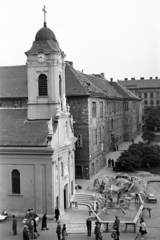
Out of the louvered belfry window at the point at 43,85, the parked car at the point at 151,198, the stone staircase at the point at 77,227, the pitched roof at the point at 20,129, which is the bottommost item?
the stone staircase at the point at 77,227

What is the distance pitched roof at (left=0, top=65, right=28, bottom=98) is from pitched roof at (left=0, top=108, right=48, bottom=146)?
14.0 metres

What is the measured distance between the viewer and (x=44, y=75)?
108ft

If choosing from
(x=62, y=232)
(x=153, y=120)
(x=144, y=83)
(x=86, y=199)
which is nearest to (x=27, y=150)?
(x=62, y=232)

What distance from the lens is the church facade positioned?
30.3 meters

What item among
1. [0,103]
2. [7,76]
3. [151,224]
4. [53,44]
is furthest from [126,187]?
[7,76]

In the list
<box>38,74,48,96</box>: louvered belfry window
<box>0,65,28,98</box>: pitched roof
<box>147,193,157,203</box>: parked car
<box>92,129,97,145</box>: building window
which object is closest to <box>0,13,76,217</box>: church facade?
<box>38,74,48,96</box>: louvered belfry window

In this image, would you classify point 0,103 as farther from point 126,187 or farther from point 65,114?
point 126,187

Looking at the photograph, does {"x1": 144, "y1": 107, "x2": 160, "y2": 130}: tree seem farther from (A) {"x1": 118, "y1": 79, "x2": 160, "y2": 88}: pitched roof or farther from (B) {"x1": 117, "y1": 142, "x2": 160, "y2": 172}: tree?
(B) {"x1": 117, "y1": 142, "x2": 160, "y2": 172}: tree

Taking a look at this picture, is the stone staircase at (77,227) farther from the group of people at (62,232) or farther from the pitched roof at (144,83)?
the pitched roof at (144,83)

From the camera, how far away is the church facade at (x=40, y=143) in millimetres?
30312

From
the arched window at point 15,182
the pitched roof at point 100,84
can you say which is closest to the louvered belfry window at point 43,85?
the arched window at point 15,182

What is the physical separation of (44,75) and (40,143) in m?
6.76

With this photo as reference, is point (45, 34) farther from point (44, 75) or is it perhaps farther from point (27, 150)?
point (27, 150)

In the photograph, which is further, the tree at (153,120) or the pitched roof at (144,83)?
the pitched roof at (144,83)
